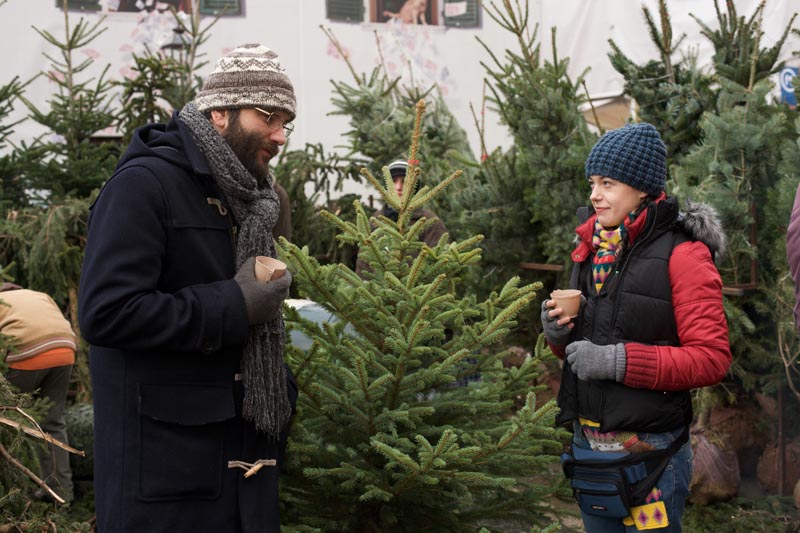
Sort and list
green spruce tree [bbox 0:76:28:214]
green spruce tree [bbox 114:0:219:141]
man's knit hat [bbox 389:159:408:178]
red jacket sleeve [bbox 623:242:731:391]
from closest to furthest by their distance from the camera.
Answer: red jacket sleeve [bbox 623:242:731:391] → man's knit hat [bbox 389:159:408:178] → green spruce tree [bbox 0:76:28:214] → green spruce tree [bbox 114:0:219:141]

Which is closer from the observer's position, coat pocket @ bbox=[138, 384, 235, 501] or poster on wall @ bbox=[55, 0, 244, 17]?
coat pocket @ bbox=[138, 384, 235, 501]

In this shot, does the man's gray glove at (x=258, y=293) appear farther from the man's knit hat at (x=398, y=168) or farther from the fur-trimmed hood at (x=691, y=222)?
the man's knit hat at (x=398, y=168)

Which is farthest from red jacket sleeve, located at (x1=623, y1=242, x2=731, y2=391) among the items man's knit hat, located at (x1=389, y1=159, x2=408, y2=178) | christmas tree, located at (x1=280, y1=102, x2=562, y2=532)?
man's knit hat, located at (x1=389, y1=159, x2=408, y2=178)

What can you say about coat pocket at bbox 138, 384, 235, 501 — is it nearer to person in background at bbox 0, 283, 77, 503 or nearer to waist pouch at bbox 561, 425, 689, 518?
waist pouch at bbox 561, 425, 689, 518

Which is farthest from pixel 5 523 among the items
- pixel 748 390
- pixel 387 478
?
pixel 748 390

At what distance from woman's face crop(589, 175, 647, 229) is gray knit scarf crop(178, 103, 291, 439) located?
3.50ft

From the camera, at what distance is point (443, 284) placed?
124 inches

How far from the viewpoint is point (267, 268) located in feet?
7.71

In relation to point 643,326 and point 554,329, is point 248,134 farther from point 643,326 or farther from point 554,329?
point 643,326

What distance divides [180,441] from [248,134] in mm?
804

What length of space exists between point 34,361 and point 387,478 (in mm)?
2977

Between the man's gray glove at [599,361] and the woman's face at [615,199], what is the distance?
405 mm

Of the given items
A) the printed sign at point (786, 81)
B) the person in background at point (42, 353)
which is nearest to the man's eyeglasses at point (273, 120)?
the person in background at point (42, 353)

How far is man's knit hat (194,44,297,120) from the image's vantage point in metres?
2.41
